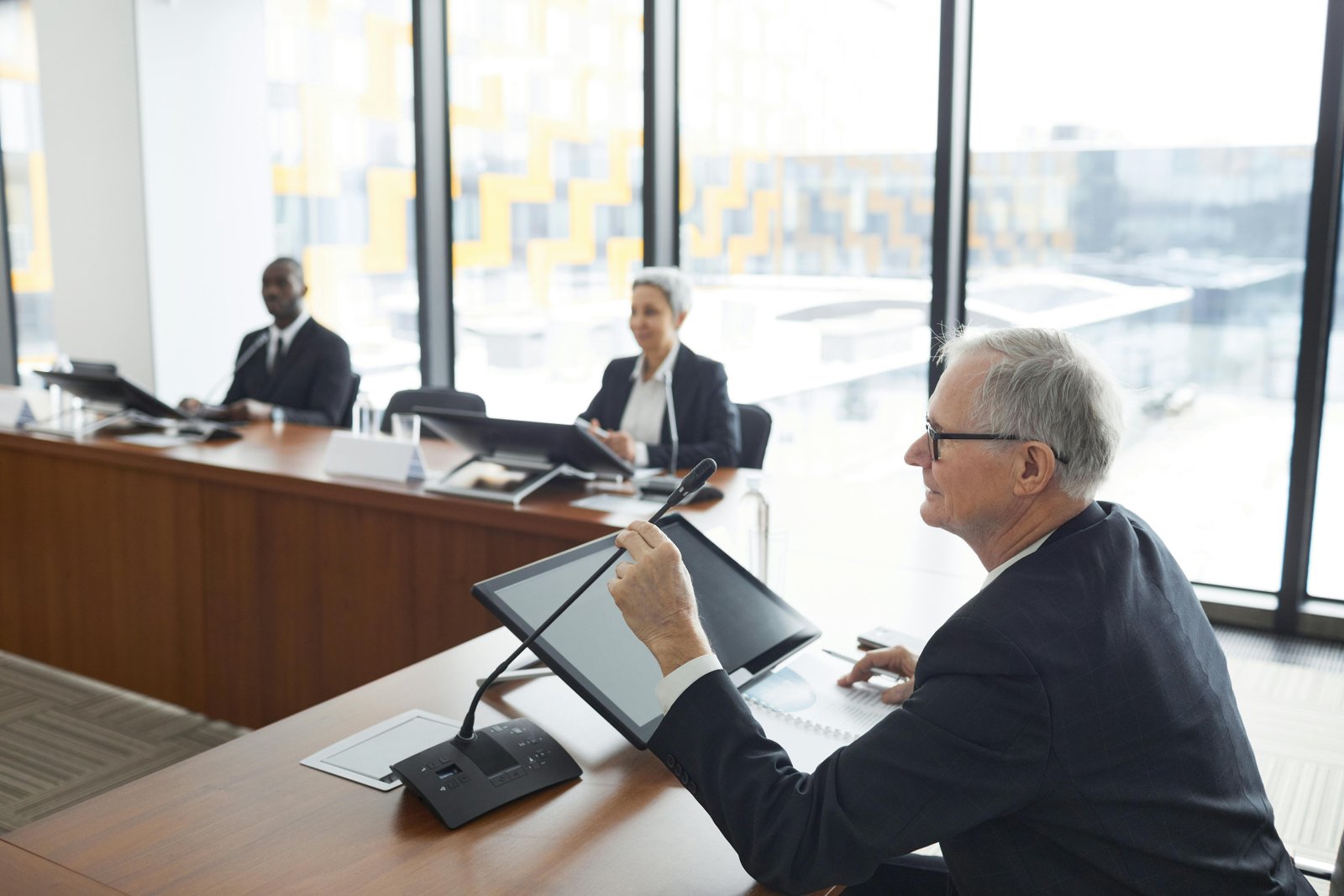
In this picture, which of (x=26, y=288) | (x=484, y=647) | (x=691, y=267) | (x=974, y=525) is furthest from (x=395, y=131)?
(x=974, y=525)

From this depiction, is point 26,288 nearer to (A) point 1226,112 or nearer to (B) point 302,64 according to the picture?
(B) point 302,64

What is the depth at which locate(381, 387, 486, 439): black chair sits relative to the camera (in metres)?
3.92

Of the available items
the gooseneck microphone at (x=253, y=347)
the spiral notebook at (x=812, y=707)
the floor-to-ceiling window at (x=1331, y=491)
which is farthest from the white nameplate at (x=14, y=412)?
the floor-to-ceiling window at (x=1331, y=491)

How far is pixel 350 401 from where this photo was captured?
14.9 feet

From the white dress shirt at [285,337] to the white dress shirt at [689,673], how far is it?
3.64 m

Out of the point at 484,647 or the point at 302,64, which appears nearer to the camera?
the point at 484,647

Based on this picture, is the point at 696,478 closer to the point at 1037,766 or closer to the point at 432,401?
the point at 1037,766

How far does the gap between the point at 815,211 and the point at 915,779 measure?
3850 mm

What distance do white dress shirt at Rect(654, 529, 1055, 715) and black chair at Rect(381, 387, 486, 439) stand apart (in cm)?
265

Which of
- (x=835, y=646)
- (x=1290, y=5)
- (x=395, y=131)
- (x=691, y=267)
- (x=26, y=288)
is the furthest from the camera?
(x=26, y=288)

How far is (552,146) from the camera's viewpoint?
17.4 ft

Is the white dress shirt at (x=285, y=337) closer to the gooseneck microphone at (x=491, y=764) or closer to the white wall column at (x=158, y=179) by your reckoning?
the white wall column at (x=158, y=179)

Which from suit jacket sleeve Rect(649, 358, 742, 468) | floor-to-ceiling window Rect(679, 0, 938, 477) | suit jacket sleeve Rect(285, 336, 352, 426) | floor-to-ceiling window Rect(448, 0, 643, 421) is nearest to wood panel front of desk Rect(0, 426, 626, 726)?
suit jacket sleeve Rect(285, 336, 352, 426)

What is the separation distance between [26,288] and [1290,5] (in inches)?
265
